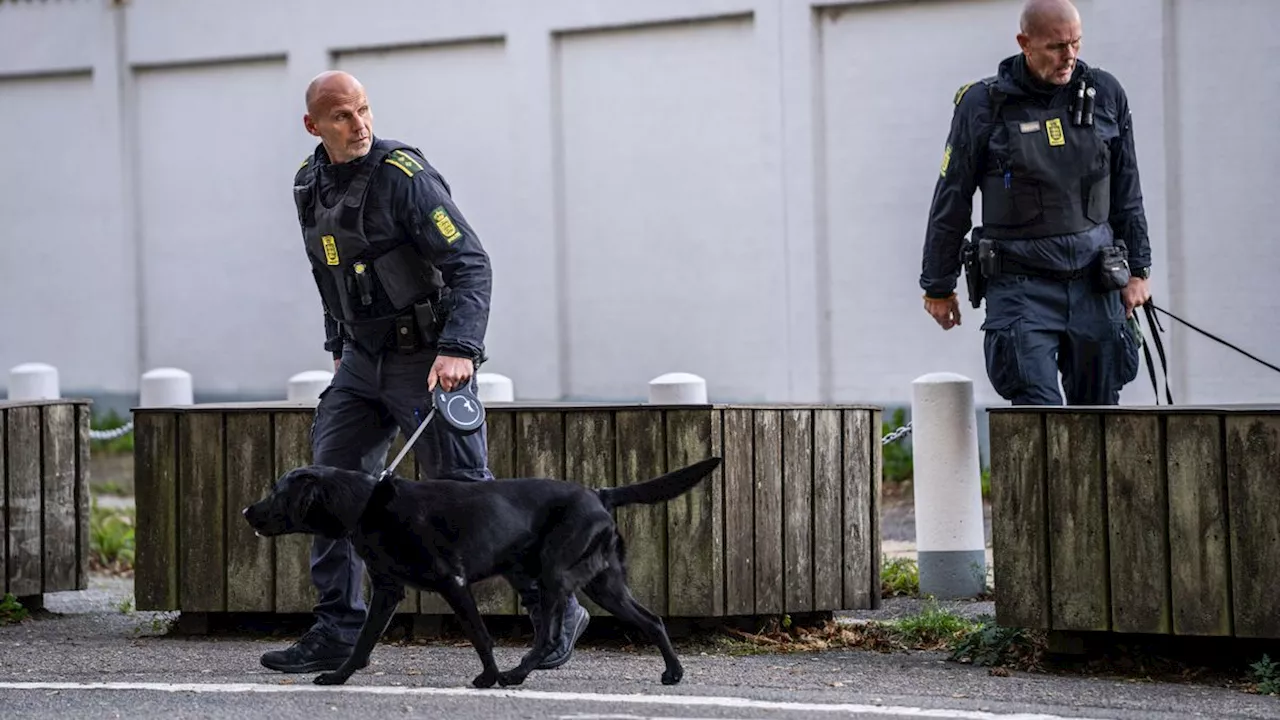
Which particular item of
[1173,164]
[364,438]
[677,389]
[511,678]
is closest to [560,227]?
[1173,164]

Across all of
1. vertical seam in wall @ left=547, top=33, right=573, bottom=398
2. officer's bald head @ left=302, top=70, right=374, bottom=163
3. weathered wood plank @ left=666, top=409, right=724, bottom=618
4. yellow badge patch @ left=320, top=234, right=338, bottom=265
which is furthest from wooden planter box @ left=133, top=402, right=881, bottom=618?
vertical seam in wall @ left=547, top=33, right=573, bottom=398

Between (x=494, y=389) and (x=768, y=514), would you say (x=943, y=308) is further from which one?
(x=494, y=389)

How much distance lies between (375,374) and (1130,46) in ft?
24.8

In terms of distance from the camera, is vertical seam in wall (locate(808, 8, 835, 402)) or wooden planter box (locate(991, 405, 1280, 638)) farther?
vertical seam in wall (locate(808, 8, 835, 402))

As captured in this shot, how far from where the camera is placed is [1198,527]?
6488mm

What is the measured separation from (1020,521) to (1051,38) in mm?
1747

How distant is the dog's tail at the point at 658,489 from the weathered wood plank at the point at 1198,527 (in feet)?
4.91

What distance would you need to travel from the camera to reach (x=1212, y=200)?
501 inches

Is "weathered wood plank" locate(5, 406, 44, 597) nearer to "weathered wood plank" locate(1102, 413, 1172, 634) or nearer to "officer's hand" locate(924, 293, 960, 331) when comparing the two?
"officer's hand" locate(924, 293, 960, 331)

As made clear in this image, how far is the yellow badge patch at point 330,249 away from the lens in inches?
264

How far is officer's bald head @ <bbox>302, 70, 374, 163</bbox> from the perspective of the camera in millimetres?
6629

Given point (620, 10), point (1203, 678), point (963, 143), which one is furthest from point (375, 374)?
point (620, 10)

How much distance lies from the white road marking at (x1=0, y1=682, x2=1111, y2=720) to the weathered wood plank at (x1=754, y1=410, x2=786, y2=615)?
4.32 ft

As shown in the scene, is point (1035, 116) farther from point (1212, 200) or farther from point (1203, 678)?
point (1212, 200)
